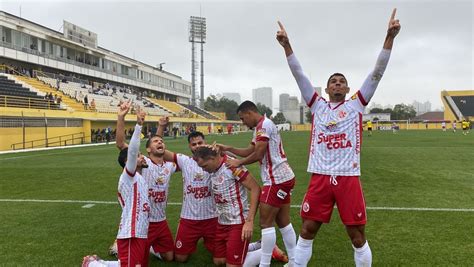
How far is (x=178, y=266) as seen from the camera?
4629 millimetres

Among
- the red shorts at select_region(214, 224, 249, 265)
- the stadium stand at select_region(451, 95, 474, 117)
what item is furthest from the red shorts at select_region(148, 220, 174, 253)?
the stadium stand at select_region(451, 95, 474, 117)

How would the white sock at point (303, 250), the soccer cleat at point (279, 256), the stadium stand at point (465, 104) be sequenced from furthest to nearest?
the stadium stand at point (465, 104)
the soccer cleat at point (279, 256)
the white sock at point (303, 250)

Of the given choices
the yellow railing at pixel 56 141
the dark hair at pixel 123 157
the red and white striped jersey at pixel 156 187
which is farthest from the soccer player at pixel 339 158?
the yellow railing at pixel 56 141

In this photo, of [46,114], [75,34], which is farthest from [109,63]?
[46,114]

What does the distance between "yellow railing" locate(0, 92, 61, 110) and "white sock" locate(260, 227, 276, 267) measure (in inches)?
1166

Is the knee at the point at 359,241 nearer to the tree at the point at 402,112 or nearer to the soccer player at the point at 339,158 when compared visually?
the soccer player at the point at 339,158

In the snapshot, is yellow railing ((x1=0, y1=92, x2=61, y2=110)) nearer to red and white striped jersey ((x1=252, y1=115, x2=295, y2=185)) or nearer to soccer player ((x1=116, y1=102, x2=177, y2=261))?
soccer player ((x1=116, y1=102, x2=177, y2=261))

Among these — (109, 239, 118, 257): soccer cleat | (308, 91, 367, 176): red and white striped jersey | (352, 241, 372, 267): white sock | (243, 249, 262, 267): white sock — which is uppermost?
(308, 91, 367, 176): red and white striped jersey

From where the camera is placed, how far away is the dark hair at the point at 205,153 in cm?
432

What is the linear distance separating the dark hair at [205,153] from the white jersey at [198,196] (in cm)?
69

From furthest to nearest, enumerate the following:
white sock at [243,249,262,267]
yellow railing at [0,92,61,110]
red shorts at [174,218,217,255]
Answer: yellow railing at [0,92,61,110]
red shorts at [174,218,217,255]
white sock at [243,249,262,267]

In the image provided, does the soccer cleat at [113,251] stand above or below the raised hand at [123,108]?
below

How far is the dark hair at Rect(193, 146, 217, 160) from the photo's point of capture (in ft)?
14.2

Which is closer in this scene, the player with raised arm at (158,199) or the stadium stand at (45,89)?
the player with raised arm at (158,199)
